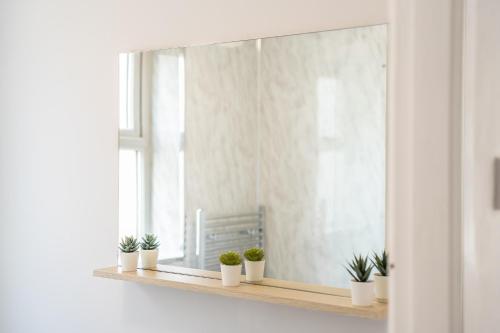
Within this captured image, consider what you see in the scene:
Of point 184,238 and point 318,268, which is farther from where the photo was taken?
point 184,238

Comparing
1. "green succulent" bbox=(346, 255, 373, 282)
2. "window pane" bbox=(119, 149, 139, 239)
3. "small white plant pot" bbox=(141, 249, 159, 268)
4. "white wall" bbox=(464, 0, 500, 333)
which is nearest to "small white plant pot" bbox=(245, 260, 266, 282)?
"green succulent" bbox=(346, 255, 373, 282)

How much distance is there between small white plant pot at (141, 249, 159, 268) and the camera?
1.94 metres

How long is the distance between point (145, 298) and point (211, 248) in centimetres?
37

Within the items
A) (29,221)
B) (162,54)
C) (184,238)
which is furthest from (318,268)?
(29,221)

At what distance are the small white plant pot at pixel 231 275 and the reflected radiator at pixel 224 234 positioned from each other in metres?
0.07

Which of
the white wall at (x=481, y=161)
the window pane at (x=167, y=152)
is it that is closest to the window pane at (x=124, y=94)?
the window pane at (x=167, y=152)

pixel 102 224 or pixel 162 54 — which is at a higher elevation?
pixel 162 54

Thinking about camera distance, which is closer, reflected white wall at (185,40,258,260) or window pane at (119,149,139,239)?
reflected white wall at (185,40,258,260)

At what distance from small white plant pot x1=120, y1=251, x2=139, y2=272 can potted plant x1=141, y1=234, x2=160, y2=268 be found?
0.10 ft

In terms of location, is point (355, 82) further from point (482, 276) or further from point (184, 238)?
point (482, 276)

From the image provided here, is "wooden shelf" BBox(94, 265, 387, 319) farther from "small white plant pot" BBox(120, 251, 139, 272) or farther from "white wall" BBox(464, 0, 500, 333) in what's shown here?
"white wall" BBox(464, 0, 500, 333)

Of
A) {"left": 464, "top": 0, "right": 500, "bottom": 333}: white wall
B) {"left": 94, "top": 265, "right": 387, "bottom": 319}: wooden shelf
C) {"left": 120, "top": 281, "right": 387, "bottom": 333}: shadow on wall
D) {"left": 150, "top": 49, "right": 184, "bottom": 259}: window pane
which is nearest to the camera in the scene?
{"left": 464, "top": 0, "right": 500, "bottom": 333}: white wall

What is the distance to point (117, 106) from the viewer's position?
2084mm

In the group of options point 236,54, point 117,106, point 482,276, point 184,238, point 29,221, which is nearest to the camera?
point 482,276
